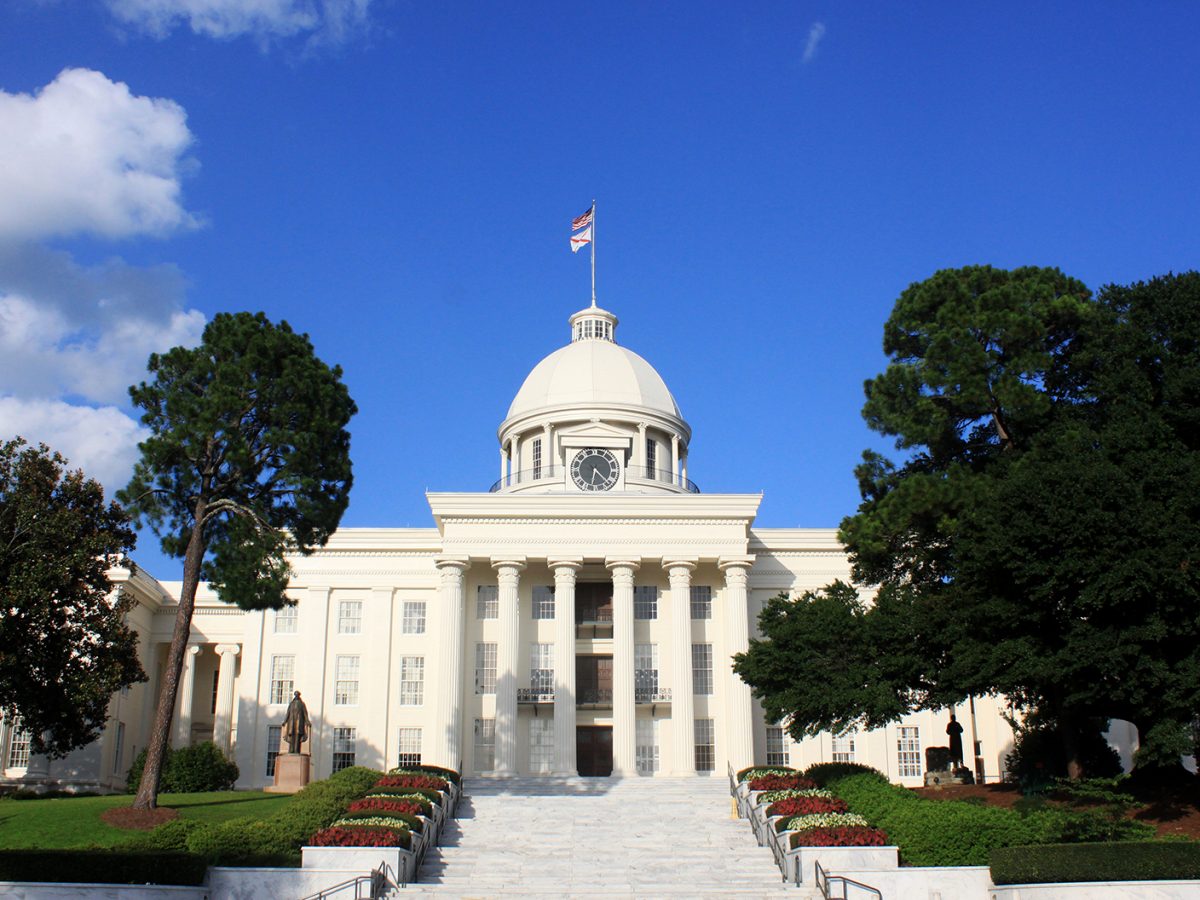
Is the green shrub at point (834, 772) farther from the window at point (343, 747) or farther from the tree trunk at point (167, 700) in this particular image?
the window at point (343, 747)

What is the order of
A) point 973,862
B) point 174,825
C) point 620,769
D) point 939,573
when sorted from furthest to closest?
point 620,769
point 939,573
point 174,825
point 973,862

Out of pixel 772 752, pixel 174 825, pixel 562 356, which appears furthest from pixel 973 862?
pixel 562 356

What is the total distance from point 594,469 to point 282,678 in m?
14.8

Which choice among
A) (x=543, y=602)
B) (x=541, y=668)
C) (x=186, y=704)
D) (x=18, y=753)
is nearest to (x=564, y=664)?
(x=541, y=668)

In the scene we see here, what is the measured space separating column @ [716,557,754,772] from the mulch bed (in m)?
20.1

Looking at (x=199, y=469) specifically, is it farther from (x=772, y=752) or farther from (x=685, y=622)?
(x=772, y=752)

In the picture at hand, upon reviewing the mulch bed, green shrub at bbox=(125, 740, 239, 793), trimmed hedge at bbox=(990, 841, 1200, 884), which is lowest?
trimmed hedge at bbox=(990, 841, 1200, 884)

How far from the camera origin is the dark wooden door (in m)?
45.4

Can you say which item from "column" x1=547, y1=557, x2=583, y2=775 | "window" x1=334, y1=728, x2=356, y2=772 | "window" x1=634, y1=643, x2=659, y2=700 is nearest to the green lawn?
"column" x1=547, y1=557, x2=583, y2=775

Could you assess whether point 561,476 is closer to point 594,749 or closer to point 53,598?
point 594,749

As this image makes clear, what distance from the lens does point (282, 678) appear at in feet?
161

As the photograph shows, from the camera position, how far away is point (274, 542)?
2933 cm

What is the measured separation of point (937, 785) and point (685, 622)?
12022 mm

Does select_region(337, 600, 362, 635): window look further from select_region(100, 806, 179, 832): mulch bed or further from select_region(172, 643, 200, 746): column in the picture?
select_region(100, 806, 179, 832): mulch bed
